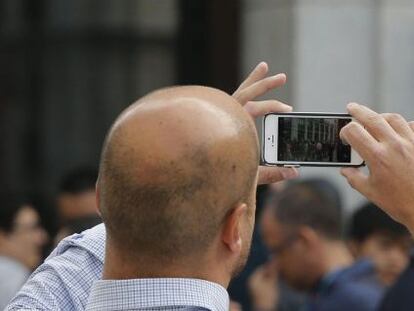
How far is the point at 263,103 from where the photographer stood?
8.89ft

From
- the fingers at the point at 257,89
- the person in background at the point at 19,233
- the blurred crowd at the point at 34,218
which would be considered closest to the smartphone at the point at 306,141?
the fingers at the point at 257,89

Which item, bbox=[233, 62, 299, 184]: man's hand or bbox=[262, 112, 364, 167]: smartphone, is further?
bbox=[233, 62, 299, 184]: man's hand

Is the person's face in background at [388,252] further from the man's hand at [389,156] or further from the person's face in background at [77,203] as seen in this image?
the man's hand at [389,156]

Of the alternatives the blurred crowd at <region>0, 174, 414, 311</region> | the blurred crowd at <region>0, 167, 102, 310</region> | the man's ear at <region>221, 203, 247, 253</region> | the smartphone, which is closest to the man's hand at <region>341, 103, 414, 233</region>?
the smartphone

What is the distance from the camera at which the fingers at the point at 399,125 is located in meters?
2.33

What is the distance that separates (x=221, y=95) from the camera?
2.18m

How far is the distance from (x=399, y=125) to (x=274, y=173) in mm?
396

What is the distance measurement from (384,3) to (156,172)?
6390 mm

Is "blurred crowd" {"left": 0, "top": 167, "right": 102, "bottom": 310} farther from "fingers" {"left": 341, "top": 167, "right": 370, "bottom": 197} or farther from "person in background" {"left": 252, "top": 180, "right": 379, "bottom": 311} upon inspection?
"fingers" {"left": 341, "top": 167, "right": 370, "bottom": 197}

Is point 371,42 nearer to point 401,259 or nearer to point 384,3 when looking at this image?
point 384,3

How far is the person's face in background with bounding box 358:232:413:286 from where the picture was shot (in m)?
6.21

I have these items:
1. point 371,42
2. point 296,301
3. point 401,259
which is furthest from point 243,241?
point 371,42

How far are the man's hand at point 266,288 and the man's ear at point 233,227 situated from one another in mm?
4600

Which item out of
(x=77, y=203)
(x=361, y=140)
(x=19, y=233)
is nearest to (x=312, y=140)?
(x=361, y=140)
